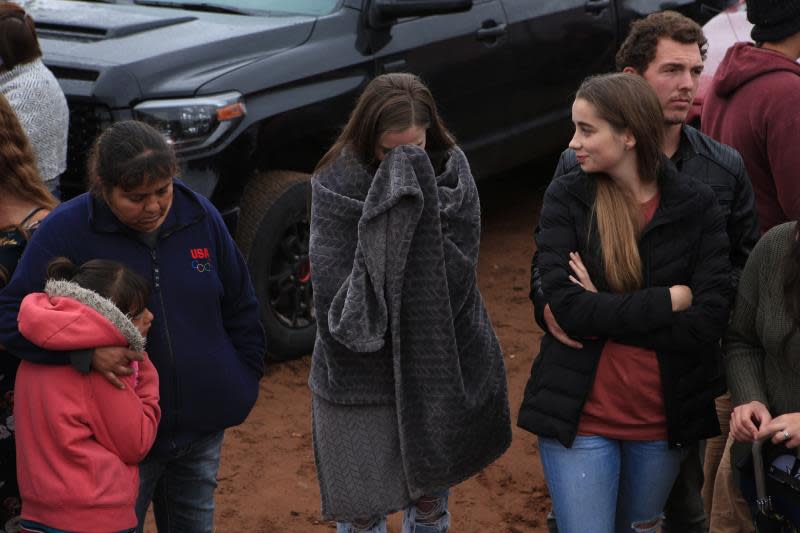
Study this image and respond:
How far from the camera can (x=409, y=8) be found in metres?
6.57

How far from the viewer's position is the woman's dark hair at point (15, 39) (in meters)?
5.67

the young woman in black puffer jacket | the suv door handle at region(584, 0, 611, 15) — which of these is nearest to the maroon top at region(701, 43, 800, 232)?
the young woman in black puffer jacket

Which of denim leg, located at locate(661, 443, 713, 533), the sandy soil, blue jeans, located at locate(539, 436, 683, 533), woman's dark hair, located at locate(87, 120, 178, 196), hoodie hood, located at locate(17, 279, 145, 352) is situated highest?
woman's dark hair, located at locate(87, 120, 178, 196)

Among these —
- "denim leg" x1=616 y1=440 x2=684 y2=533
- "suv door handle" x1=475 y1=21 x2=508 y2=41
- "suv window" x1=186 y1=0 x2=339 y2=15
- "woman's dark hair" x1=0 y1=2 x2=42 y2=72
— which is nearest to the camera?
"denim leg" x1=616 y1=440 x2=684 y2=533

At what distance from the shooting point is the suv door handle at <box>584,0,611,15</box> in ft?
26.7

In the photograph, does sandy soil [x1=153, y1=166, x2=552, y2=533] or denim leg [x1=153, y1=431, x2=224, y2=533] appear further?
sandy soil [x1=153, y1=166, x2=552, y2=533]

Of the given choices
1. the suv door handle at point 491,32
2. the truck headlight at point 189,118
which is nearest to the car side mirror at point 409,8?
the suv door handle at point 491,32

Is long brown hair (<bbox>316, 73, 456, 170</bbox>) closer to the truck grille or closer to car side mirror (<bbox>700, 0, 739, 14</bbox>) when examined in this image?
the truck grille

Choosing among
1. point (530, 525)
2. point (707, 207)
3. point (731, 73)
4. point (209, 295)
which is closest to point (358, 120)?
point (209, 295)

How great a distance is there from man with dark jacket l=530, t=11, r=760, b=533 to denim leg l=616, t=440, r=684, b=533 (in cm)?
14

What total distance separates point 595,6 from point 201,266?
5090 millimetres

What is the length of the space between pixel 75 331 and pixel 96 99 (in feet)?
9.18

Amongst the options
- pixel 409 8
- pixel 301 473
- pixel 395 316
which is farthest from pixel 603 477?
pixel 409 8

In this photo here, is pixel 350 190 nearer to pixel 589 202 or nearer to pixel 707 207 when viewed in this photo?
pixel 589 202
